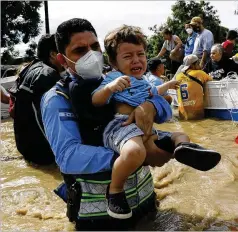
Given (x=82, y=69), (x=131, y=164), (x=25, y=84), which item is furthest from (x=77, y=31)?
(x=25, y=84)

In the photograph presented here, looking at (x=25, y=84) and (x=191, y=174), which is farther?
(x=25, y=84)

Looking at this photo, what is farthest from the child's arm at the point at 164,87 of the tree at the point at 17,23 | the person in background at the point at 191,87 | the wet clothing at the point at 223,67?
the tree at the point at 17,23

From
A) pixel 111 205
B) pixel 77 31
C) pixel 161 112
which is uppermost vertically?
pixel 77 31

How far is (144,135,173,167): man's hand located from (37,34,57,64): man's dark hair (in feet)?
7.27

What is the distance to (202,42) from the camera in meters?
8.12

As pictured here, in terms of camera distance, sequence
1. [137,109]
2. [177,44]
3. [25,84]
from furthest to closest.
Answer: [177,44], [25,84], [137,109]

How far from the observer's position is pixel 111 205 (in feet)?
8.02

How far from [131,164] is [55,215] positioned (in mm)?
1235

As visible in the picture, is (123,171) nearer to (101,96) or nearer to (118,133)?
(118,133)

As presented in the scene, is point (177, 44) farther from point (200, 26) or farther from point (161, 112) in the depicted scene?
point (161, 112)

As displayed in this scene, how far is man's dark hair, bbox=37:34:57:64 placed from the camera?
4.50 meters

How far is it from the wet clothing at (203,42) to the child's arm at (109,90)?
5898 millimetres

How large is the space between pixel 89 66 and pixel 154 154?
26.7 inches

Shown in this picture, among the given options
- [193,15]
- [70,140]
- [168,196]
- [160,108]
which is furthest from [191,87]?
[193,15]
